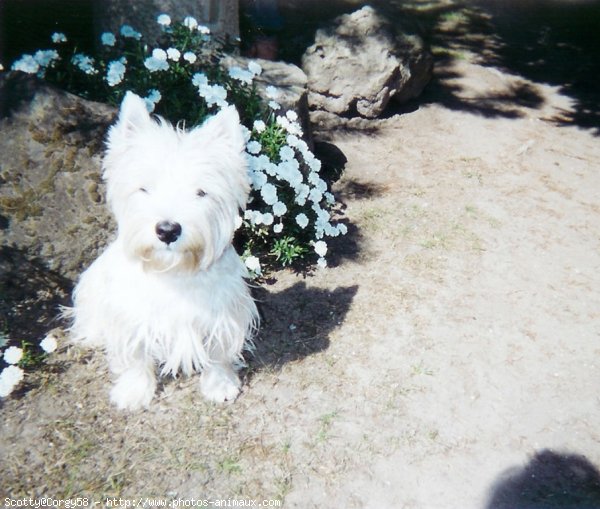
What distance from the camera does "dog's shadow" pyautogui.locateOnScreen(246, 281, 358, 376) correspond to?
4.52 m

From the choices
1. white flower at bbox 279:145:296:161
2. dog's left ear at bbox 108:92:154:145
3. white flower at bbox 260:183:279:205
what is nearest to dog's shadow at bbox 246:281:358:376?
white flower at bbox 260:183:279:205

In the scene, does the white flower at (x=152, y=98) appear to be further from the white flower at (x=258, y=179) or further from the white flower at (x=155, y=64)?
the white flower at (x=258, y=179)

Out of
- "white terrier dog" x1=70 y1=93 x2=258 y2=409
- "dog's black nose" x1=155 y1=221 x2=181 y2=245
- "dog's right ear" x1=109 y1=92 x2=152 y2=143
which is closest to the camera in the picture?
"dog's black nose" x1=155 y1=221 x2=181 y2=245

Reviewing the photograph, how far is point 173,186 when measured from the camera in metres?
2.86

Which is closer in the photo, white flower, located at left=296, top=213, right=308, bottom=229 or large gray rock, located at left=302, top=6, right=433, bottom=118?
white flower, located at left=296, top=213, right=308, bottom=229

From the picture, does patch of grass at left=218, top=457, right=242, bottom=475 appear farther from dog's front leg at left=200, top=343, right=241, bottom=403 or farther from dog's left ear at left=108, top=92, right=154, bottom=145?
dog's left ear at left=108, top=92, right=154, bottom=145

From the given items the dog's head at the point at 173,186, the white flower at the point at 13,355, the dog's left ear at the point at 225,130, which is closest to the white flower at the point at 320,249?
the dog's head at the point at 173,186

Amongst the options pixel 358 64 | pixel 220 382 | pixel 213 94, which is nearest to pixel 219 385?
pixel 220 382

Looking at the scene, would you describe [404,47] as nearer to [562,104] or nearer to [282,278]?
[562,104]

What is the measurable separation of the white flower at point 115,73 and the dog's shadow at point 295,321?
227 centimetres

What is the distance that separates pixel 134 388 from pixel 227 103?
8.70 ft

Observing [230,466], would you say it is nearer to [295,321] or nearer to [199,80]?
[295,321]

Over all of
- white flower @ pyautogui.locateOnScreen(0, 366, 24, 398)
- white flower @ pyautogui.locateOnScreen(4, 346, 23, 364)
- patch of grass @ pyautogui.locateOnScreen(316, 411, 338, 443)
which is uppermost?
white flower @ pyautogui.locateOnScreen(4, 346, 23, 364)

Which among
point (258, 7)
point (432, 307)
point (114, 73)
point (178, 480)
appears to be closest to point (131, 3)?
point (114, 73)
